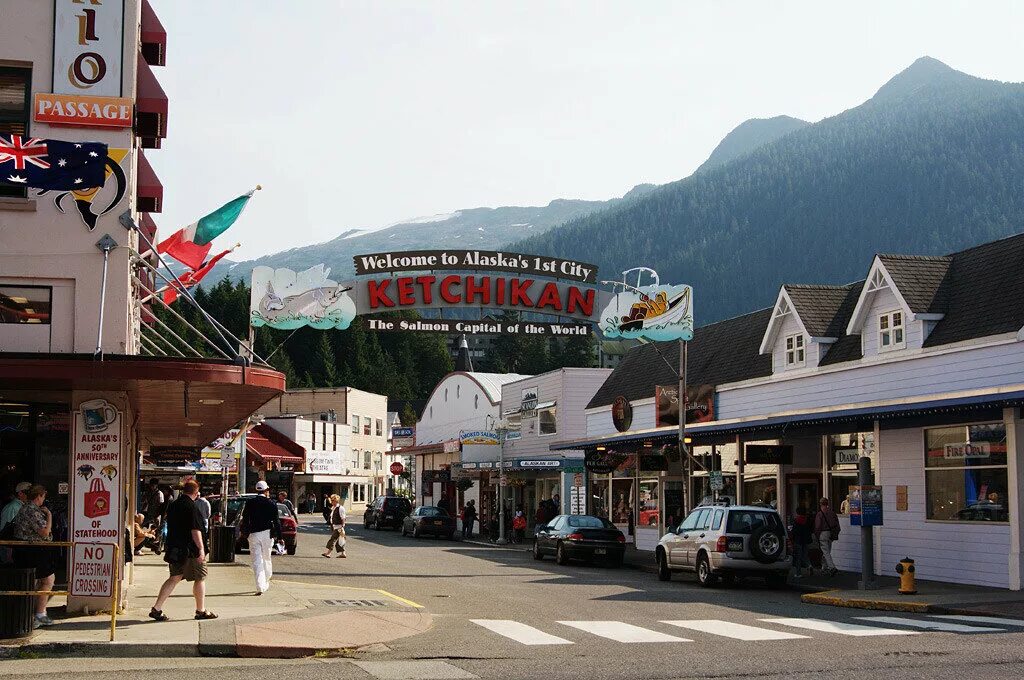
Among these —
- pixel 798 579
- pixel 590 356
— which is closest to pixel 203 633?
pixel 798 579

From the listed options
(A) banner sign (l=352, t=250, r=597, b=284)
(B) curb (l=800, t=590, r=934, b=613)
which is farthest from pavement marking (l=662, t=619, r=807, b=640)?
(A) banner sign (l=352, t=250, r=597, b=284)

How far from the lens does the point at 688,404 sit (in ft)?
124

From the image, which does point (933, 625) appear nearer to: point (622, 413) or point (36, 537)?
point (36, 537)

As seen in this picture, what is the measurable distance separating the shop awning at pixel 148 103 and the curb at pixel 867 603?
13.7 metres

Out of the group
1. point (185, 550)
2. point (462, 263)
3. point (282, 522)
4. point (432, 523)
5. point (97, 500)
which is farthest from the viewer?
point (432, 523)

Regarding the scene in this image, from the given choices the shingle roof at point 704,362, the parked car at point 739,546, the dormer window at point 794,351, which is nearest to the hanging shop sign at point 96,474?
the parked car at point 739,546

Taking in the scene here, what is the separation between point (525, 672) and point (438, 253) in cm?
2994

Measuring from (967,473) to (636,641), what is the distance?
13042 millimetres

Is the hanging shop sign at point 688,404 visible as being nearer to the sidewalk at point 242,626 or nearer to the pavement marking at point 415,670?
the sidewalk at point 242,626

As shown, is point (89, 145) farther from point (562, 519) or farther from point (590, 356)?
point (590, 356)

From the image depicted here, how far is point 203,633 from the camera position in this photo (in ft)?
48.0

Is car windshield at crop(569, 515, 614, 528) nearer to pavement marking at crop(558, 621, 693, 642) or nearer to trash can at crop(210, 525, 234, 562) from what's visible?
trash can at crop(210, 525, 234, 562)

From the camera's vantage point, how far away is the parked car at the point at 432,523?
50719 mm

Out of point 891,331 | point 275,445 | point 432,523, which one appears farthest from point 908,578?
point 275,445
